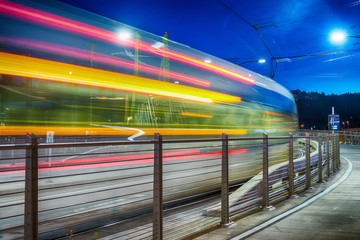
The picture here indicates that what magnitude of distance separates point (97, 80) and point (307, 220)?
469 cm

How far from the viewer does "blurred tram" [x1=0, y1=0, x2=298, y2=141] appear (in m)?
5.30

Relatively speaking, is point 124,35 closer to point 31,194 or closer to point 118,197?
point 118,197

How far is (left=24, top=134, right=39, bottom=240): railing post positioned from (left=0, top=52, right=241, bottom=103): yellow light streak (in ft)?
8.48

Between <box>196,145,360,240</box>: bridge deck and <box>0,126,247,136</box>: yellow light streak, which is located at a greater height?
<box>0,126,247,136</box>: yellow light streak

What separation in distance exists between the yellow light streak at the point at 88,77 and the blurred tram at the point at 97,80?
2cm

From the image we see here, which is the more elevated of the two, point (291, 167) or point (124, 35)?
point (124, 35)

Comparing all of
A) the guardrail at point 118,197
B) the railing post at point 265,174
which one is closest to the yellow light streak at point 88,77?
the guardrail at point 118,197

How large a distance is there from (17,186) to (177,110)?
411 cm

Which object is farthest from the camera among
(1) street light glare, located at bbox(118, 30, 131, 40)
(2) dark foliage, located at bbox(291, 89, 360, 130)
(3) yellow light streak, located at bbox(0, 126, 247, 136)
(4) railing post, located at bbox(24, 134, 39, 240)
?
(2) dark foliage, located at bbox(291, 89, 360, 130)

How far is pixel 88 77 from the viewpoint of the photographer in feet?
20.6

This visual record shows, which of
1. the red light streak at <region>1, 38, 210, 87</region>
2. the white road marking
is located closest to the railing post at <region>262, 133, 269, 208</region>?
the white road marking

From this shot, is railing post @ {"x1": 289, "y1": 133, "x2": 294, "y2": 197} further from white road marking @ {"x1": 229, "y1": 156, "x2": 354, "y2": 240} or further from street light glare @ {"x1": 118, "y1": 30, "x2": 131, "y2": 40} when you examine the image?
street light glare @ {"x1": 118, "y1": 30, "x2": 131, "y2": 40}

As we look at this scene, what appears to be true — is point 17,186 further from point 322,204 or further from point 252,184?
point 322,204

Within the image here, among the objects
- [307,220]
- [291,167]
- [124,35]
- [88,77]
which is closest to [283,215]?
[307,220]
